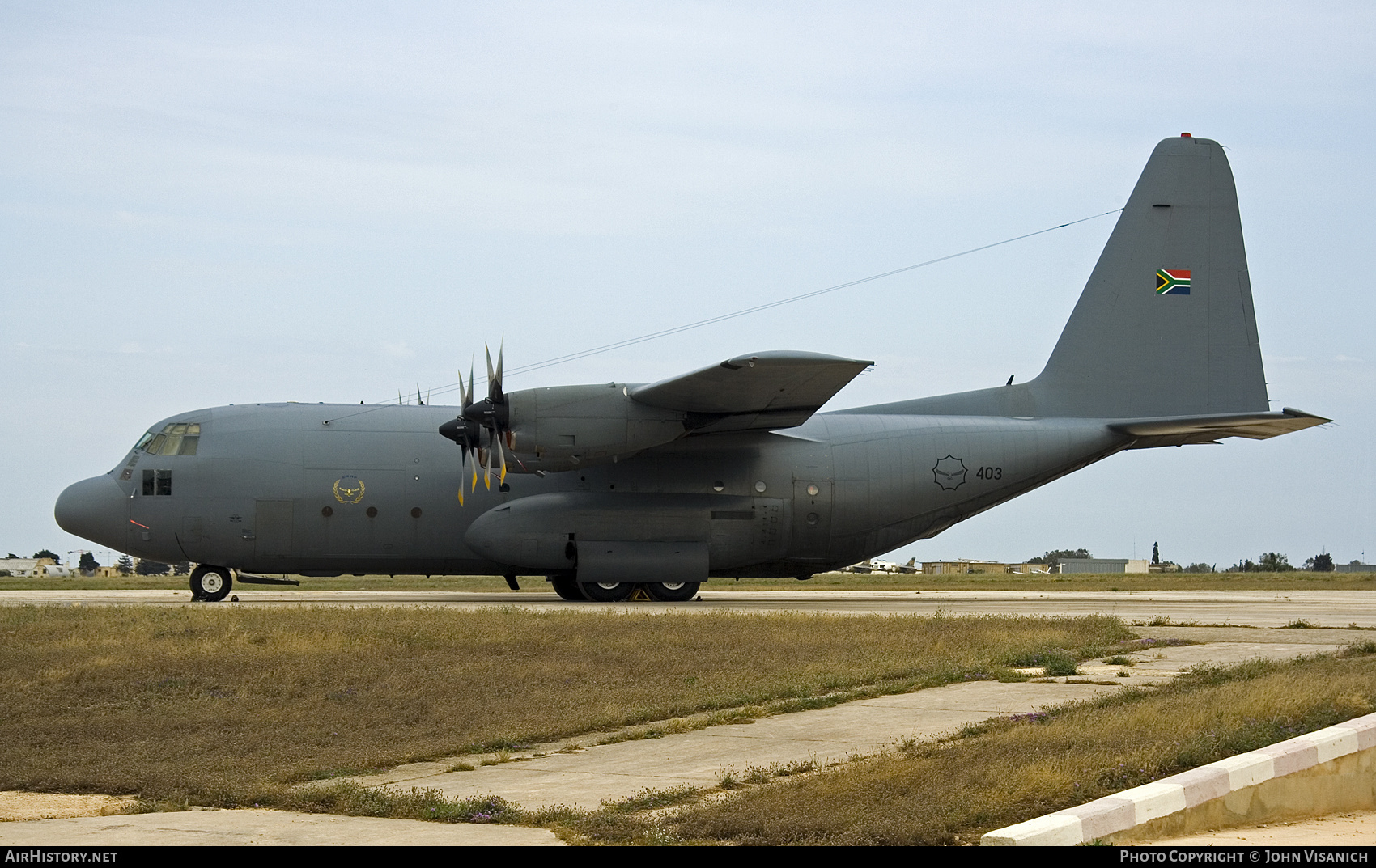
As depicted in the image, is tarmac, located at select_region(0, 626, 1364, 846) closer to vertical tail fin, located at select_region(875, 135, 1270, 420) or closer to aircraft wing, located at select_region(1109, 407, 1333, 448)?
aircraft wing, located at select_region(1109, 407, 1333, 448)

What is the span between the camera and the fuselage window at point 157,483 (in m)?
25.0

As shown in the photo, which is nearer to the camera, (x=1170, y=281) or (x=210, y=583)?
(x=210, y=583)

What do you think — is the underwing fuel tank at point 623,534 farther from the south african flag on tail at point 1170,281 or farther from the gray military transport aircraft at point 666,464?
the south african flag on tail at point 1170,281

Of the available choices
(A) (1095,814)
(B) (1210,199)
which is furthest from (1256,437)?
(A) (1095,814)

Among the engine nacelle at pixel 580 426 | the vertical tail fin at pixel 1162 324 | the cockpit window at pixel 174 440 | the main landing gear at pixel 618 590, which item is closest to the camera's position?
the engine nacelle at pixel 580 426

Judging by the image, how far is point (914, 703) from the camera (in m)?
11.8

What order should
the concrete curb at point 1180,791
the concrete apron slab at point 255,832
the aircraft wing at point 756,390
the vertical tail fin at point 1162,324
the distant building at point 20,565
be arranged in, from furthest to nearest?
1. the distant building at point 20,565
2. the vertical tail fin at point 1162,324
3. the aircraft wing at point 756,390
4. the concrete apron slab at point 255,832
5. the concrete curb at point 1180,791

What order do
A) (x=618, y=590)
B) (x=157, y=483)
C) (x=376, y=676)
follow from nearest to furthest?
(x=376, y=676) < (x=157, y=483) < (x=618, y=590)

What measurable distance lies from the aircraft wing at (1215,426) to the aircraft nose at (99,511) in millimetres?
21313

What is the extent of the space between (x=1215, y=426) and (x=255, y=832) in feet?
83.1

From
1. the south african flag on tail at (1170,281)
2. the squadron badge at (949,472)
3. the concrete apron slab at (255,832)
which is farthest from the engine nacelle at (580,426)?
the concrete apron slab at (255,832)

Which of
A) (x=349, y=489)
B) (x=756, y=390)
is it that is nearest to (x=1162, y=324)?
(x=756, y=390)

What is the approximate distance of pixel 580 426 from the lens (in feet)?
77.8

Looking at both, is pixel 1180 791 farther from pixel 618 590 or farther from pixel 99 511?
pixel 99 511
